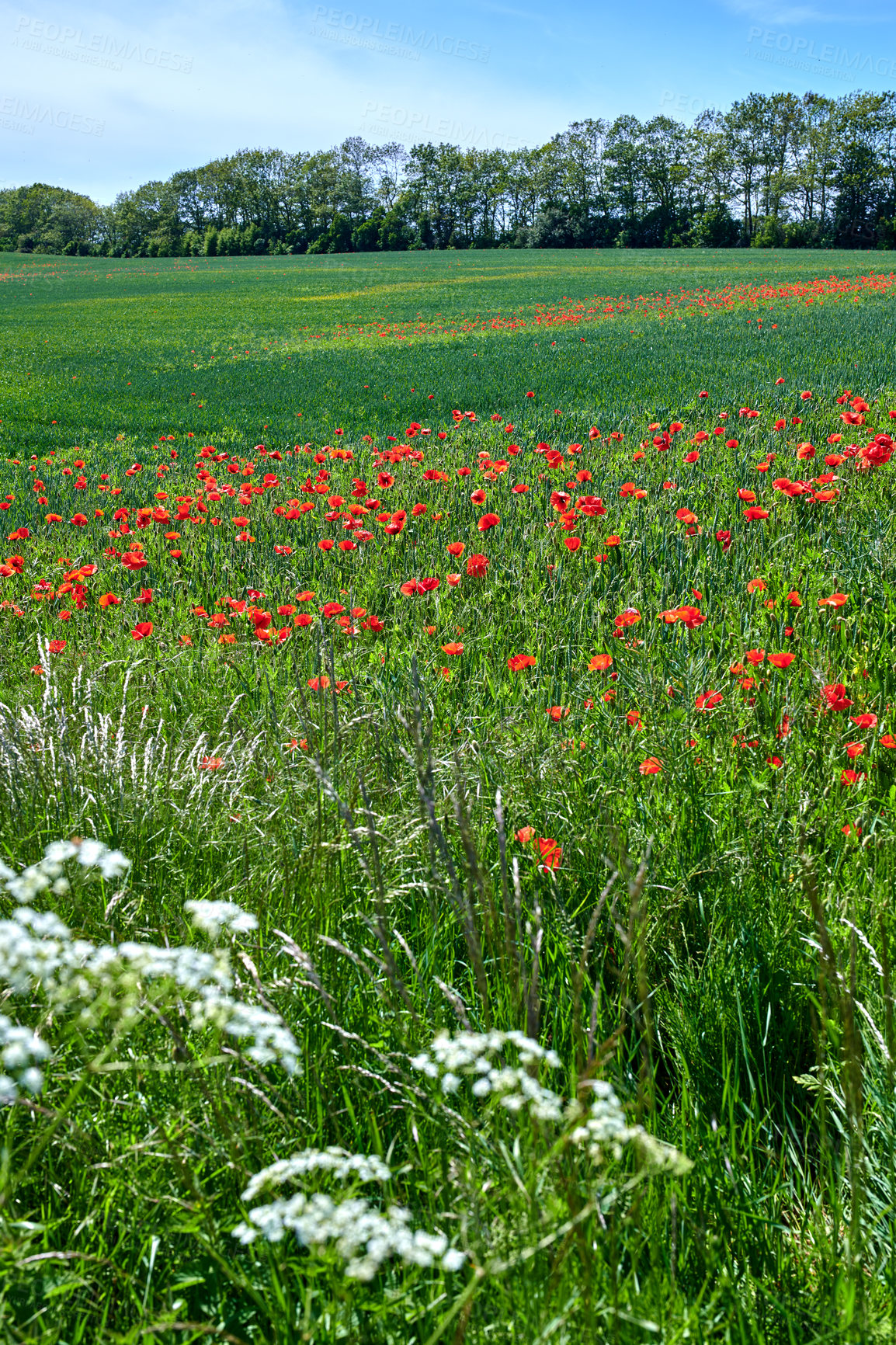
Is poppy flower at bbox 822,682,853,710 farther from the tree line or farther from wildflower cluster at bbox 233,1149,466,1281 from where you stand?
the tree line

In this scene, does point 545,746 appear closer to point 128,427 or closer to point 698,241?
point 128,427

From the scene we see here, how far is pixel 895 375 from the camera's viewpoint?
10352 millimetres

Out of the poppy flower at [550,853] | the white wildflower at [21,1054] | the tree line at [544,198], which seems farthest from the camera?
the tree line at [544,198]

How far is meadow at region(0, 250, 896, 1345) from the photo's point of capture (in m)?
0.93

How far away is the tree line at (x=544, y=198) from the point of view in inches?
3056

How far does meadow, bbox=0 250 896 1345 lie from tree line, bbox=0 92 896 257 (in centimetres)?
7824

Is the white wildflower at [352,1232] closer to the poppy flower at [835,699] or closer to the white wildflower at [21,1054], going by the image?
the white wildflower at [21,1054]

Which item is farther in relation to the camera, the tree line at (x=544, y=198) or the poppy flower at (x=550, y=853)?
the tree line at (x=544, y=198)

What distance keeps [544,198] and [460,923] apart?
113545mm

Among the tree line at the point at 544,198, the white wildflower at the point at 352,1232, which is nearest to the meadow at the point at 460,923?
the white wildflower at the point at 352,1232

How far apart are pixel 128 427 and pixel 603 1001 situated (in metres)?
12.7

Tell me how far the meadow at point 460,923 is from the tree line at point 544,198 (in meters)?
78.2

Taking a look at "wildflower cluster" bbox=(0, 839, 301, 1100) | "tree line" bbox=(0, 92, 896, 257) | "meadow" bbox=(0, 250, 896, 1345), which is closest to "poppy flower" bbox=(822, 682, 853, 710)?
"meadow" bbox=(0, 250, 896, 1345)

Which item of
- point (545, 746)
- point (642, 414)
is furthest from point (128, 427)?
point (545, 746)
